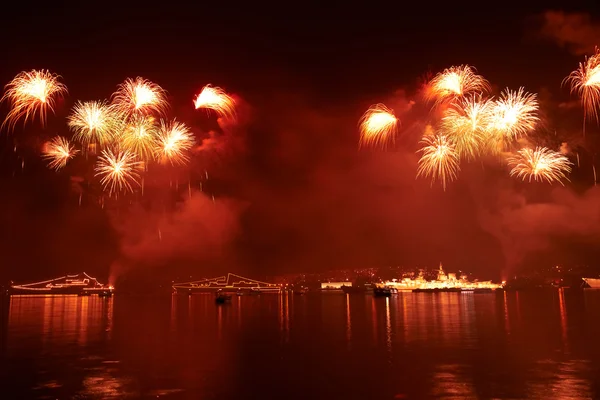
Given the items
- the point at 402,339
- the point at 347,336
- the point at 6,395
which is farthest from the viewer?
the point at 347,336

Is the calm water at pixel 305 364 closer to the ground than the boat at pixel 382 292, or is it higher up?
closer to the ground

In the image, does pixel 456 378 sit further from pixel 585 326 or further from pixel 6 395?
pixel 585 326

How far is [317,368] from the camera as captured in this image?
72.1ft

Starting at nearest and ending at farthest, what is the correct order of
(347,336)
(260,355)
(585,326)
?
(260,355) → (347,336) → (585,326)

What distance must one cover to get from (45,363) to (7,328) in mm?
23266

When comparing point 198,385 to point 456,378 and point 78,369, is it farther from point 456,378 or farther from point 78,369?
point 456,378

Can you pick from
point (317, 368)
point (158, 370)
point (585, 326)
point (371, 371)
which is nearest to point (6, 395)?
point (158, 370)

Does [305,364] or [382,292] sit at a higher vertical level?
[382,292]

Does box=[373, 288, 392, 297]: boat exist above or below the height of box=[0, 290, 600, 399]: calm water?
above

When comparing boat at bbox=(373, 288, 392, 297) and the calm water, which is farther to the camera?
boat at bbox=(373, 288, 392, 297)

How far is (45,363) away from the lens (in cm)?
2308

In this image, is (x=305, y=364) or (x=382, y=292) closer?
(x=305, y=364)

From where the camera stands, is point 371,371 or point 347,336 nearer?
point 371,371

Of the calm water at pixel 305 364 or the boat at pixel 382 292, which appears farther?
the boat at pixel 382 292
